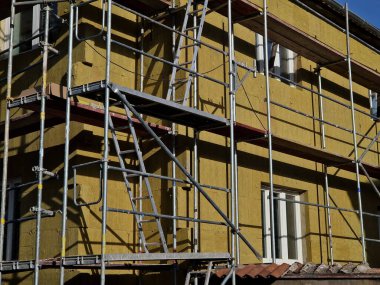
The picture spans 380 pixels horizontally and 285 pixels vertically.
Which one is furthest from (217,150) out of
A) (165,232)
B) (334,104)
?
(334,104)

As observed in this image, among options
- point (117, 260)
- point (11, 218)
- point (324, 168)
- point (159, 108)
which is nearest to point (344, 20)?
point (324, 168)

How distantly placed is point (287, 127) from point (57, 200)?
4.36 metres

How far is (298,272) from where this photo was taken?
26.5 ft

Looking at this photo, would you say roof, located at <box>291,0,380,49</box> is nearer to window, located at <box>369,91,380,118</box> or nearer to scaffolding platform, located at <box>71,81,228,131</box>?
window, located at <box>369,91,380,118</box>

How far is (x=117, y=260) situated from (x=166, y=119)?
2.56m

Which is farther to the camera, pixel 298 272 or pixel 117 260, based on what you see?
pixel 298 272

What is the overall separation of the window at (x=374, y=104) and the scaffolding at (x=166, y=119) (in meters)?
2.15

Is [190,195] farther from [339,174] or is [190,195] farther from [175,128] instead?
[339,174]

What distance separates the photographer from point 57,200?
8773 mm

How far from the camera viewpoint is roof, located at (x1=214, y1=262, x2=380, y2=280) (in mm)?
7895

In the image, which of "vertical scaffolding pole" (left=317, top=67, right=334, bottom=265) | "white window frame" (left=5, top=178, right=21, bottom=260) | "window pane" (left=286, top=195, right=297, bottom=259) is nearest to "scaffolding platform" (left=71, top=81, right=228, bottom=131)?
"white window frame" (left=5, top=178, right=21, bottom=260)

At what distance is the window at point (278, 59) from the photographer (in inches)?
448

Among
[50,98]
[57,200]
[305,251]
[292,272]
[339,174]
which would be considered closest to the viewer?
[50,98]

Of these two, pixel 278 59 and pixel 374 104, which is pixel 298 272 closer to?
pixel 278 59
